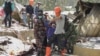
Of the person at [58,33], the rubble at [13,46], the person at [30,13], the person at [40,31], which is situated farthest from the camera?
the person at [30,13]

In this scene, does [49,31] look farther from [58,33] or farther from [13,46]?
[13,46]

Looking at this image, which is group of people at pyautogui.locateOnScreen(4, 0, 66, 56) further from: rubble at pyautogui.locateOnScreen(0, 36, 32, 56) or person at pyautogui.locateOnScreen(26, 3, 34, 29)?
person at pyautogui.locateOnScreen(26, 3, 34, 29)

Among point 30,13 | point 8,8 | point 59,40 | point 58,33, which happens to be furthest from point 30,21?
point 58,33

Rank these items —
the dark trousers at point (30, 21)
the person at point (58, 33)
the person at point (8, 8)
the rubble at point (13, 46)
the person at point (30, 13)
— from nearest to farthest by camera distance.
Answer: the person at point (58, 33) < the rubble at point (13, 46) < the person at point (8, 8) < the person at point (30, 13) < the dark trousers at point (30, 21)

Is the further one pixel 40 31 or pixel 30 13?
pixel 30 13

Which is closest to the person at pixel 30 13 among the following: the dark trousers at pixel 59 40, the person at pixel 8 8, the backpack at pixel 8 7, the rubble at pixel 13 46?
the person at pixel 8 8

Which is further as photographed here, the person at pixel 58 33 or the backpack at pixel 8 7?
the backpack at pixel 8 7

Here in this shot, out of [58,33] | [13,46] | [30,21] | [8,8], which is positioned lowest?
[13,46]

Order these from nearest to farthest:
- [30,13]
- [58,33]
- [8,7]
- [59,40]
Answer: [58,33]
[59,40]
[8,7]
[30,13]

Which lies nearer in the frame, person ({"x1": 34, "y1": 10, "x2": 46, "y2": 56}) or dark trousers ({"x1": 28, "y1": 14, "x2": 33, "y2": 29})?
person ({"x1": 34, "y1": 10, "x2": 46, "y2": 56})

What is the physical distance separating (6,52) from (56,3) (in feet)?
126

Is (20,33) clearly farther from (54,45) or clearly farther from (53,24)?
(53,24)

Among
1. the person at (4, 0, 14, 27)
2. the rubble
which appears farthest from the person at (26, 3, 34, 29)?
the rubble

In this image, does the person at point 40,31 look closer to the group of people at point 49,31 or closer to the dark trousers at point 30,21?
the group of people at point 49,31
